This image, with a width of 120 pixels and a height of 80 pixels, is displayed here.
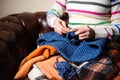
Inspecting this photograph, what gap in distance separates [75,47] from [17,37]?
0.28 m

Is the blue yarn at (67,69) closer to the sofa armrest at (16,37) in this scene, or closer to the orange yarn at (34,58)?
the orange yarn at (34,58)

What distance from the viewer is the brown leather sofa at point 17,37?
0.90 metres

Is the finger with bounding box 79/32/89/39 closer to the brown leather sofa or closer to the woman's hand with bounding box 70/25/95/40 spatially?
the woman's hand with bounding box 70/25/95/40

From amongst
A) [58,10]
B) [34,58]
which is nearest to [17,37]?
[34,58]

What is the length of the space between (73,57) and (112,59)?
0.16 meters

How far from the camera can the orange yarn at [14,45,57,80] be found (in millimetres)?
933

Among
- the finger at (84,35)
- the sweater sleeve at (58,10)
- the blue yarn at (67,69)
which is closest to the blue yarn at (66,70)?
the blue yarn at (67,69)

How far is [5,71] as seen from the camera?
885 mm

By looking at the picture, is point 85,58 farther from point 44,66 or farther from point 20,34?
point 20,34

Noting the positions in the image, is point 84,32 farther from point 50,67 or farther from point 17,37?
point 17,37

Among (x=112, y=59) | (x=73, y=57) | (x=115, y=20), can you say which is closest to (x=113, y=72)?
(x=112, y=59)

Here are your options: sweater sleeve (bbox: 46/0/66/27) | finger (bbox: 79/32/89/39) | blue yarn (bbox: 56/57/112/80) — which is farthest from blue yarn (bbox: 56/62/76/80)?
sweater sleeve (bbox: 46/0/66/27)

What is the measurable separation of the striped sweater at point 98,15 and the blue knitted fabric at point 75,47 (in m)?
0.06

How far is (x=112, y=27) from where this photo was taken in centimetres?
102
